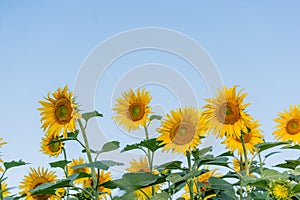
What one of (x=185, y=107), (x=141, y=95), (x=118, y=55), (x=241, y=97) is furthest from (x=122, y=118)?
(x=241, y=97)

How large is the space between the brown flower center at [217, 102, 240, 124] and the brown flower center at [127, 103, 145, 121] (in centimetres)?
63

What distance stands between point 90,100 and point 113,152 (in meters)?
0.35

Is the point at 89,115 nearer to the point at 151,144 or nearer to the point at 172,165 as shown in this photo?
the point at 151,144

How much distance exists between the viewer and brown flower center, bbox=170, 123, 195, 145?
8.89ft

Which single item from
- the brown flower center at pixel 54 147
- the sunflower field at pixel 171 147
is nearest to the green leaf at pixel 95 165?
the sunflower field at pixel 171 147

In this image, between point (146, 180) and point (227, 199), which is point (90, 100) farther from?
point (227, 199)

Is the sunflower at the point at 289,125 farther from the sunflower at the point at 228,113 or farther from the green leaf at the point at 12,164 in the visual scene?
the green leaf at the point at 12,164

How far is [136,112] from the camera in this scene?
3.29m

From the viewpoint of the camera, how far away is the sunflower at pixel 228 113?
9.07ft

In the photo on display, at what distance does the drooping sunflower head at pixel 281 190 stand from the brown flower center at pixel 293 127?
2.02 meters

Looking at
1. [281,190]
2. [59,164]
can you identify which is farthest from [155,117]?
[281,190]

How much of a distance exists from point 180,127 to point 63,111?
732mm

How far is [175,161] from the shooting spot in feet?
8.50

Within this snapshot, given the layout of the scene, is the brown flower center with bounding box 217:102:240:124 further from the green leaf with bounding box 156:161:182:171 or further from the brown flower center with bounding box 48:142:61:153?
the brown flower center with bounding box 48:142:61:153
